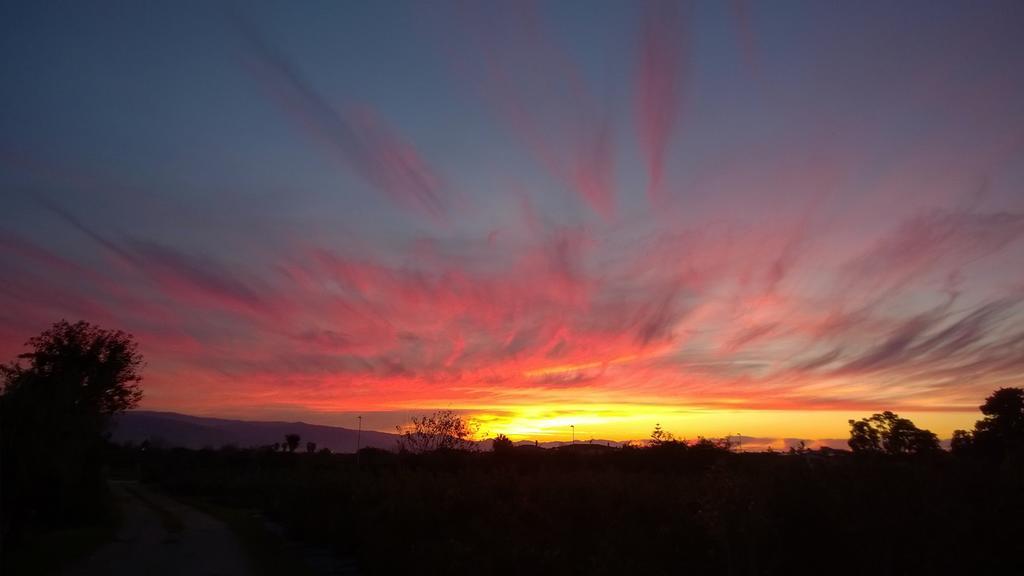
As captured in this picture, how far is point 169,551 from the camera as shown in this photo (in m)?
21.5

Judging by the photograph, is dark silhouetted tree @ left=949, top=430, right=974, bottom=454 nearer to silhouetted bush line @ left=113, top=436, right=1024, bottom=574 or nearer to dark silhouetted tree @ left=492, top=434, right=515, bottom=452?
silhouetted bush line @ left=113, top=436, right=1024, bottom=574

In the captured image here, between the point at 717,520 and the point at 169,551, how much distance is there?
2015 cm

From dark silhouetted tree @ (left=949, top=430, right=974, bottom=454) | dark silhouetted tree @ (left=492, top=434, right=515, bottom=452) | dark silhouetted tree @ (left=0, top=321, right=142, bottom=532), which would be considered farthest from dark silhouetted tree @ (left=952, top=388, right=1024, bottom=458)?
dark silhouetted tree @ (left=492, top=434, right=515, bottom=452)

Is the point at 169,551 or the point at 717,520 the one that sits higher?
the point at 717,520

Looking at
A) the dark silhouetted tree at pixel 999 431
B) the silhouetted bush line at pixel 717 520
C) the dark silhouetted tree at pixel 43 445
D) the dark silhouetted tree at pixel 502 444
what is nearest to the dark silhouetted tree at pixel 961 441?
the dark silhouetted tree at pixel 999 431

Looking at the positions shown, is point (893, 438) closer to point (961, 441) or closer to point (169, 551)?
point (961, 441)

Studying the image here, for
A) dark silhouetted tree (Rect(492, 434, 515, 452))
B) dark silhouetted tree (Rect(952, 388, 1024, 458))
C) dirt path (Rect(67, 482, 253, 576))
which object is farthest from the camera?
dark silhouetted tree (Rect(492, 434, 515, 452))

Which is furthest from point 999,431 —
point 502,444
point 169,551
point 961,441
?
point 502,444

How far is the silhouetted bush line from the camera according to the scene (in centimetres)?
788

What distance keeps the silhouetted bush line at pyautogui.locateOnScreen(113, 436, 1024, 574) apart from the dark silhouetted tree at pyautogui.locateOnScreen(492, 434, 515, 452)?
3335cm

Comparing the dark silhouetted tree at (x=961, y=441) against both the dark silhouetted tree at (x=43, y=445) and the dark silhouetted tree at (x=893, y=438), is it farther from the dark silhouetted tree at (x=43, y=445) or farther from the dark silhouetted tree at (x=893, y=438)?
the dark silhouetted tree at (x=43, y=445)

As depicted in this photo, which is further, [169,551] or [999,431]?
[169,551]

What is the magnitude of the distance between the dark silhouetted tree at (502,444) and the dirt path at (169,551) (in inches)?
1090

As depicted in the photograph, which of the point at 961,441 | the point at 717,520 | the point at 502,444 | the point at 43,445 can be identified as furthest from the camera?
the point at 502,444
